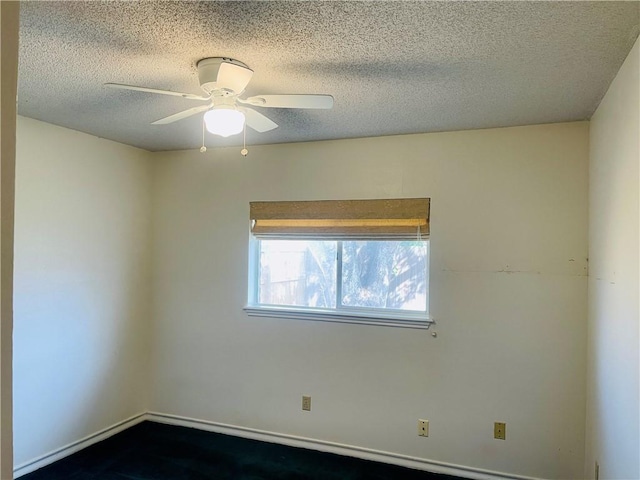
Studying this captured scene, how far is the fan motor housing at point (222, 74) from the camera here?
1.84m

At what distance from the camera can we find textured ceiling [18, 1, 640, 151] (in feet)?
4.87

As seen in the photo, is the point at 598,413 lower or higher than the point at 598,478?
higher

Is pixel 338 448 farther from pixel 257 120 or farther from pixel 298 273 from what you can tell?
pixel 257 120

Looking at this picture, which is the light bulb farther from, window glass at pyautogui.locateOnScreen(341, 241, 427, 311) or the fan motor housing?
window glass at pyautogui.locateOnScreen(341, 241, 427, 311)

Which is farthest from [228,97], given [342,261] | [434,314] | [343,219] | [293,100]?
[434,314]

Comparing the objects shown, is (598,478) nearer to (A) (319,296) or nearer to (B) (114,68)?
(A) (319,296)

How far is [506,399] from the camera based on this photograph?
2.80 metres

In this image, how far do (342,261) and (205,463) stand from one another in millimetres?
1690

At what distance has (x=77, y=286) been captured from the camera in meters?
3.17

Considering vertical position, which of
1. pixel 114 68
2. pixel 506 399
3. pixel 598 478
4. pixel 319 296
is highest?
pixel 114 68

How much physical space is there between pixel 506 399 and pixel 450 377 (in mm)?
360

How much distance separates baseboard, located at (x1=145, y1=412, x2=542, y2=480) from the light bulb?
93.7 inches

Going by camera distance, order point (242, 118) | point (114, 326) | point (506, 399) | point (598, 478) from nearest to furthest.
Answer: point (242, 118)
point (598, 478)
point (506, 399)
point (114, 326)

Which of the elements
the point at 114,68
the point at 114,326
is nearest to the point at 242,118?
the point at 114,68
